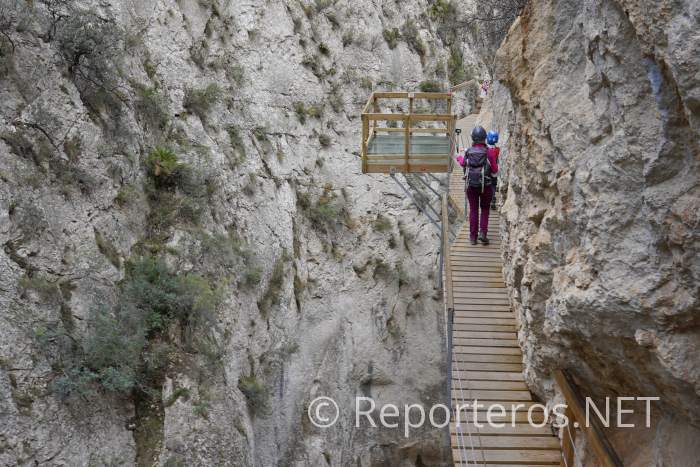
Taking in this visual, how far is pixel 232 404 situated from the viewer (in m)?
8.52

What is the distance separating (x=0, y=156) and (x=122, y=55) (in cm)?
321

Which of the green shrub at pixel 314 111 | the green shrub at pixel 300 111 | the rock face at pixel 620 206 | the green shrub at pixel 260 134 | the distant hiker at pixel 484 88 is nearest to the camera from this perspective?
the rock face at pixel 620 206

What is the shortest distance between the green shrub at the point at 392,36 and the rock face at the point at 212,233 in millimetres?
151

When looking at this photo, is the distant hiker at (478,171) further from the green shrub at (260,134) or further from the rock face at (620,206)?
the green shrub at (260,134)

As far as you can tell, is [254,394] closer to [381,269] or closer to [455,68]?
[381,269]

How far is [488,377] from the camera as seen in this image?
22.9ft

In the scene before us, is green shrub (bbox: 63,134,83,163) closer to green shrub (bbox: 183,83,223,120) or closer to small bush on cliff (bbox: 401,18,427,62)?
green shrub (bbox: 183,83,223,120)

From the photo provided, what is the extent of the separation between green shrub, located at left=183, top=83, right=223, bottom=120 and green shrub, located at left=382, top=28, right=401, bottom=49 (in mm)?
6833

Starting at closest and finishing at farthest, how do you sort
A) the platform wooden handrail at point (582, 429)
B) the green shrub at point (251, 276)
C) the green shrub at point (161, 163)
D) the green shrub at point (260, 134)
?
the platform wooden handrail at point (582, 429) < the green shrub at point (161, 163) < the green shrub at point (251, 276) < the green shrub at point (260, 134)

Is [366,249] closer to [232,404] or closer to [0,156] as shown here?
[232,404]

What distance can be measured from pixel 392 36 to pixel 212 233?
9.59 metres

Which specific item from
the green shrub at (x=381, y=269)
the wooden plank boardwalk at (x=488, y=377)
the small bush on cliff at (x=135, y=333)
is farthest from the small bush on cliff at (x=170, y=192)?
the green shrub at (x=381, y=269)

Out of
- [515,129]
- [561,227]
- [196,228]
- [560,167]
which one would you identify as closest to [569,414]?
[561,227]

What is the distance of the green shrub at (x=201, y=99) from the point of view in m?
10.9
